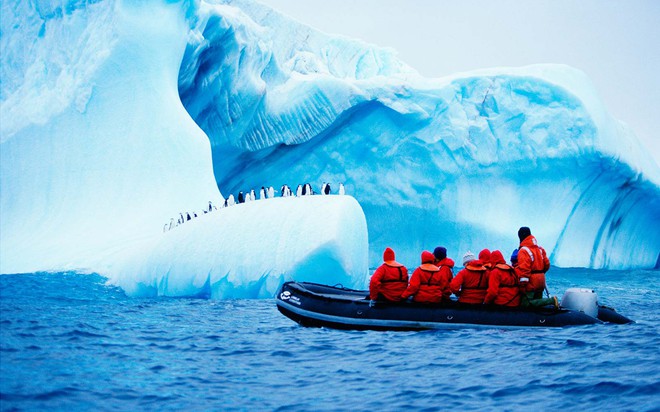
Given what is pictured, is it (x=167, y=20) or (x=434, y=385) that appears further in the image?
(x=167, y=20)

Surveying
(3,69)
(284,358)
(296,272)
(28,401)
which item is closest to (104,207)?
(3,69)

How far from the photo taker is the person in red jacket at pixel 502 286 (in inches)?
273

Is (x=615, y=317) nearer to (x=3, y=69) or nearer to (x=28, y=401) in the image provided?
(x=28, y=401)

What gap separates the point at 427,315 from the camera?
700 cm

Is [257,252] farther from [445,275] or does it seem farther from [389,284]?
[445,275]

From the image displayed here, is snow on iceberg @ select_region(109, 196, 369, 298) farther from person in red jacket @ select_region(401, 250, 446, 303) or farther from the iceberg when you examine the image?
person in red jacket @ select_region(401, 250, 446, 303)

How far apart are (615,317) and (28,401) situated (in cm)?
594

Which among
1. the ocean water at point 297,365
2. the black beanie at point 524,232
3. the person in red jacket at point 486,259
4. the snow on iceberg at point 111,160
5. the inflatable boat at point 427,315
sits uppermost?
the snow on iceberg at point 111,160

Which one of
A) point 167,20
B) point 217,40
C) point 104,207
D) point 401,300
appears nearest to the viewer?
point 401,300

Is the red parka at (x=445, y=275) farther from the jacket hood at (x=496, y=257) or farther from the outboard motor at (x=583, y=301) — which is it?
the outboard motor at (x=583, y=301)

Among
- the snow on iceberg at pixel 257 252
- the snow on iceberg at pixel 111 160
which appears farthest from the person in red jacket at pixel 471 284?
the snow on iceberg at pixel 111 160

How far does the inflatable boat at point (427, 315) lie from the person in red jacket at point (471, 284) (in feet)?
0.37

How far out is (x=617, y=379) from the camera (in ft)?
15.6

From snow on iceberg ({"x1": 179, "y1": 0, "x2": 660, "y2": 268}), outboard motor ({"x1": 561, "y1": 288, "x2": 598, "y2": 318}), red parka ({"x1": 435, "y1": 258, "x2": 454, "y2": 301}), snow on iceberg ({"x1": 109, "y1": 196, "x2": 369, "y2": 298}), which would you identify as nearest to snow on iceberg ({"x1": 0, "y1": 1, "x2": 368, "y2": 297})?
snow on iceberg ({"x1": 109, "y1": 196, "x2": 369, "y2": 298})
